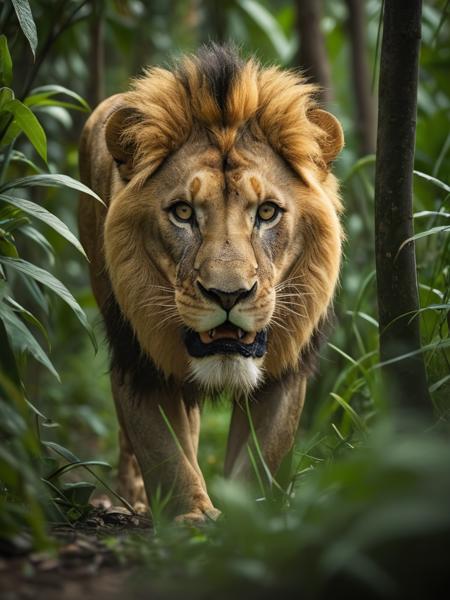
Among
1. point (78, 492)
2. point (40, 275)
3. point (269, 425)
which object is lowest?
point (78, 492)

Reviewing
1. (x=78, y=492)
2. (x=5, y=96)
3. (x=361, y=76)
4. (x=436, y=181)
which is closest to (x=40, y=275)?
(x=5, y=96)

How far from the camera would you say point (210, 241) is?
3.96 metres

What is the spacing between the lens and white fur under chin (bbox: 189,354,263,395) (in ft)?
12.9

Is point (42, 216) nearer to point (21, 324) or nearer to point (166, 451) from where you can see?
point (21, 324)

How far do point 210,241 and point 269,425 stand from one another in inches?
35.6

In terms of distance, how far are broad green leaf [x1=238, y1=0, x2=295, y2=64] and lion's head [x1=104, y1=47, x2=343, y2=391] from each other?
16.6 feet

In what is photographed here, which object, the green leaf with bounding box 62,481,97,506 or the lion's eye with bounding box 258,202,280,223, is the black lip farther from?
the green leaf with bounding box 62,481,97,506

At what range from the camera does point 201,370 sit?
13.1 feet

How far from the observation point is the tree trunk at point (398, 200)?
3.46 metres

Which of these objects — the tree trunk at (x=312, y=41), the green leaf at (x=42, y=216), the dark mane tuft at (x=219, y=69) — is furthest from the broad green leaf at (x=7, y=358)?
the tree trunk at (x=312, y=41)

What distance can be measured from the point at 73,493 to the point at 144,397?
0.62 meters

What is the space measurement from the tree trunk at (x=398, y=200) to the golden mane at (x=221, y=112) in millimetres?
905

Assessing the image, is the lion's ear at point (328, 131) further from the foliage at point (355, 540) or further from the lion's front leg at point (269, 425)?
the foliage at point (355, 540)

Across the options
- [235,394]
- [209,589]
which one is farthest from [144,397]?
[209,589]
